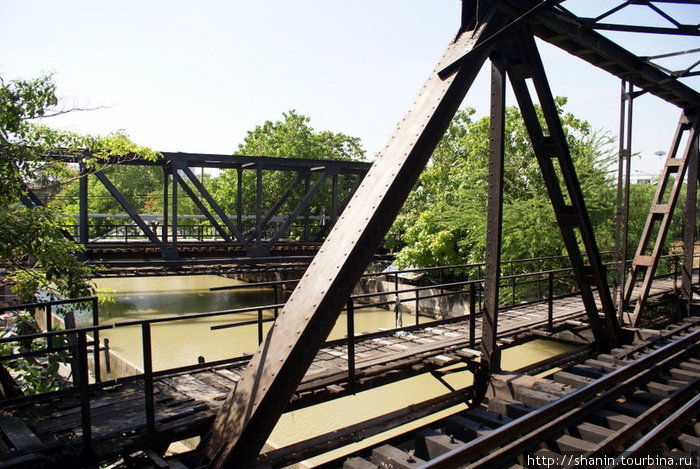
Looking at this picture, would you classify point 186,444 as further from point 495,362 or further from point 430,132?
point 430,132

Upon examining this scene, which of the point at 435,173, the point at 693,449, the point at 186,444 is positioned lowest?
the point at 186,444

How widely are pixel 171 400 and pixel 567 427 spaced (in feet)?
13.2

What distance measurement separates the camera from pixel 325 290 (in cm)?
377

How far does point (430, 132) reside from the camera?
14.0 ft

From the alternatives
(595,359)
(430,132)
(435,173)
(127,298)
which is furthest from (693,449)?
(127,298)

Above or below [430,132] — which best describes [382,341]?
below

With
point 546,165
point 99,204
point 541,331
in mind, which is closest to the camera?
point 546,165

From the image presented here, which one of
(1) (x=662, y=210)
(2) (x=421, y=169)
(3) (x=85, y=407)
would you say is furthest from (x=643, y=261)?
(3) (x=85, y=407)

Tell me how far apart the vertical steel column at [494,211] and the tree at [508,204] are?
39.4ft

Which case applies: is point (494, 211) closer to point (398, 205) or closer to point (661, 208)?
point (398, 205)

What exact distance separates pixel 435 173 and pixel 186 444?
1864 cm

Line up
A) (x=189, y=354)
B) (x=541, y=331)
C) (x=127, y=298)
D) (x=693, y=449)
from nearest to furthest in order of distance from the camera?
(x=693, y=449) < (x=541, y=331) < (x=189, y=354) < (x=127, y=298)

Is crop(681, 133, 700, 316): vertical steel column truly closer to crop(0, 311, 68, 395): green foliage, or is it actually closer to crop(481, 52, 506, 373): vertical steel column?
crop(481, 52, 506, 373): vertical steel column

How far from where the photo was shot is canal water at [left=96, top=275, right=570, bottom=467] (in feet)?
37.8
